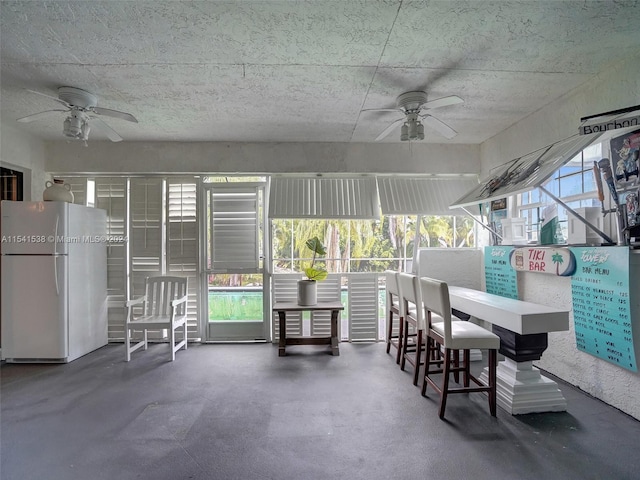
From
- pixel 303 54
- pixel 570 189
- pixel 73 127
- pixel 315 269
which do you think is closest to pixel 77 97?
pixel 73 127

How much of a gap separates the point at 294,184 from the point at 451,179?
2186mm

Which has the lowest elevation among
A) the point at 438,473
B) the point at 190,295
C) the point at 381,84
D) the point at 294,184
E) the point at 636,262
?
the point at 438,473

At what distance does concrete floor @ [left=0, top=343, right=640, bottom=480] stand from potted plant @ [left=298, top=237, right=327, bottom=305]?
0.90 m

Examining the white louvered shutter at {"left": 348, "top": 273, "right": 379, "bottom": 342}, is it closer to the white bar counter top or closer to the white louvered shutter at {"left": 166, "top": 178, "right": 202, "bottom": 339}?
the white bar counter top

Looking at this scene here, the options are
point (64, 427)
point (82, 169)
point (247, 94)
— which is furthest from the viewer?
point (82, 169)

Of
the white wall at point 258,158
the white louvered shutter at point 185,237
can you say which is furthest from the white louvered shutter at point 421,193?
the white louvered shutter at point 185,237

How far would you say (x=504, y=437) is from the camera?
7.45 feet

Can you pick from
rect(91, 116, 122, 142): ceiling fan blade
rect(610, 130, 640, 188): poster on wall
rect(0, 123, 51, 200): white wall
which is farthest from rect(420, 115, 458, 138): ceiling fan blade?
rect(0, 123, 51, 200): white wall

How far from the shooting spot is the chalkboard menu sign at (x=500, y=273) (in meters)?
3.68

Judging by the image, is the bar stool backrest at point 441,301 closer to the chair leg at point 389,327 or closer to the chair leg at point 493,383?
the chair leg at point 493,383

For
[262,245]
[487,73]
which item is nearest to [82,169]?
[262,245]

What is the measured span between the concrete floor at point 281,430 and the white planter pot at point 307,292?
2.86 ft

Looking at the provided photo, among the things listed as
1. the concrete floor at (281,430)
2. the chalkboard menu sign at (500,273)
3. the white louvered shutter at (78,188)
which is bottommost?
the concrete floor at (281,430)

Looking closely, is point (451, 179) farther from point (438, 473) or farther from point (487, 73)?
point (438, 473)
